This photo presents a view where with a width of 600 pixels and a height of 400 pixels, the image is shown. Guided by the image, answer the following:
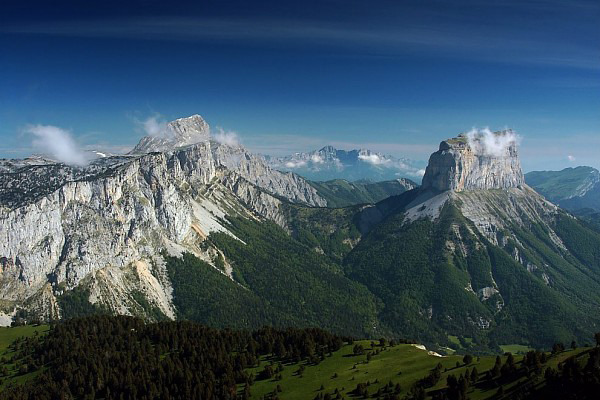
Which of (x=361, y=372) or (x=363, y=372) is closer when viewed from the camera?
(x=363, y=372)

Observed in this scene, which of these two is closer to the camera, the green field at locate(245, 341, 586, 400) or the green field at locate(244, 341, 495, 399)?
the green field at locate(245, 341, 586, 400)

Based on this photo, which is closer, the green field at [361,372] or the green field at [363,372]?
the green field at [363,372]

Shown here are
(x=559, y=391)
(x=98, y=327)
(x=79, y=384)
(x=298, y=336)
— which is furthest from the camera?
(x=98, y=327)

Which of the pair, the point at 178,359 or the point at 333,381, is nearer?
the point at 333,381

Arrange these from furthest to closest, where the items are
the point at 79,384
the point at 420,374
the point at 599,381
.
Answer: the point at 79,384 → the point at 420,374 → the point at 599,381

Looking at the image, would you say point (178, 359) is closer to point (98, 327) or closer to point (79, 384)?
point (79, 384)

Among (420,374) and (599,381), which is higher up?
(599,381)

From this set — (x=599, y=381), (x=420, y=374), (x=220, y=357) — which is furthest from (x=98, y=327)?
(x=599, y=381)
